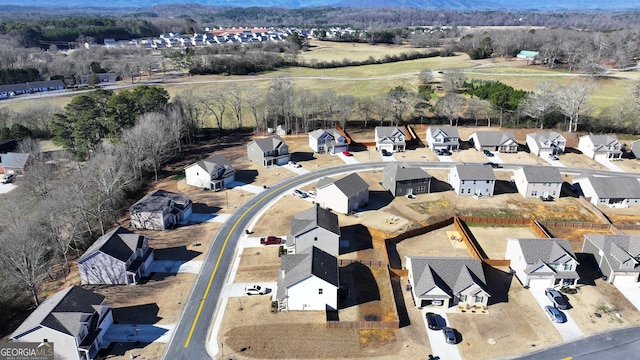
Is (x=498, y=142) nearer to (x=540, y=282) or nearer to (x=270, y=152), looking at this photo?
(x=540, y=282)

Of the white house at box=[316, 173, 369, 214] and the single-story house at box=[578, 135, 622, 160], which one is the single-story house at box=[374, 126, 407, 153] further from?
the single-story house at box=[578, 135, 622, 160]

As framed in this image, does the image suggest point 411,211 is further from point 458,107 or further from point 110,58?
point 110,58

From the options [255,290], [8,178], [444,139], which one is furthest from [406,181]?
[8,178]

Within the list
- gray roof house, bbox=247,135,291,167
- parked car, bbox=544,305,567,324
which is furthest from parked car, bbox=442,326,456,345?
gray roof house, bbox=247,135,291,167

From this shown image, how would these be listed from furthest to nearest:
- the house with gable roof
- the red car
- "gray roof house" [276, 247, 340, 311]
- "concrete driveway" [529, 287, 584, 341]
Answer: the red car, the house with gable roof, "gray roof house" [276, 247, 340, 311], "concrete driveway" [529, 287, 584, 341]

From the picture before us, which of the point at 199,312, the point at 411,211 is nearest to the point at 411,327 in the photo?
the point at 199,312

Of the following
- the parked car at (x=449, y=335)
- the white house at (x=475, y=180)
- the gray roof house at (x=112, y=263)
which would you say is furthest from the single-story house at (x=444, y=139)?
the gray roof house at (x=112, y=263)

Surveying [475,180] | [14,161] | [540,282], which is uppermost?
[14,161]
